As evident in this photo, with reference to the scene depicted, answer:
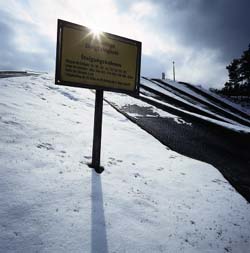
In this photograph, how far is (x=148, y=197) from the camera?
4328 millimetres

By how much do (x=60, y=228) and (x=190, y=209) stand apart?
2.52 meters

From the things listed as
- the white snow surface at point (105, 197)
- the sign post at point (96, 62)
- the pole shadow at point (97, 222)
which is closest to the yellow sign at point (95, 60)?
the sign post at point (96, 62)

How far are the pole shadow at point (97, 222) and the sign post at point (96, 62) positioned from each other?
29.0 inches

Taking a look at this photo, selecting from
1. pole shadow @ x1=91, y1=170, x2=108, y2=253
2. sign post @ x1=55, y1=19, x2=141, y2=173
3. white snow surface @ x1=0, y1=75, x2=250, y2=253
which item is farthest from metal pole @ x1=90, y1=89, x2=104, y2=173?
pole shadow @ x1=91, y1=170, x2=108, y2=253

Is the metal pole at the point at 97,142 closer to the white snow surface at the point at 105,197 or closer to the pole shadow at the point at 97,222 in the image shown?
the white snow surface at the point at 105,197

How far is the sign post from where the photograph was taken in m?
4.68

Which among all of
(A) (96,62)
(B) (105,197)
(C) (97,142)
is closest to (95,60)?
(A) (96,62)

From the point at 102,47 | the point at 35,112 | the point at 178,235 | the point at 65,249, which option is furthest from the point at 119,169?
the point at 35,112

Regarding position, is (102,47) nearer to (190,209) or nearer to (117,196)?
(117,196)

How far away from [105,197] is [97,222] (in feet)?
2.14

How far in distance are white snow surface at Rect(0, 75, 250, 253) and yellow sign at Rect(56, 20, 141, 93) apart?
1722 mm

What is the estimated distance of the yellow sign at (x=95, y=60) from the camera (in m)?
4.68

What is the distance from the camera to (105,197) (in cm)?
396

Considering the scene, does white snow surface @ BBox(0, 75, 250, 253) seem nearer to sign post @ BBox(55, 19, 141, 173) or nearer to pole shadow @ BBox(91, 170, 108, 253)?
A: pole shadow @ BBox(91, 170, 108, 253)
